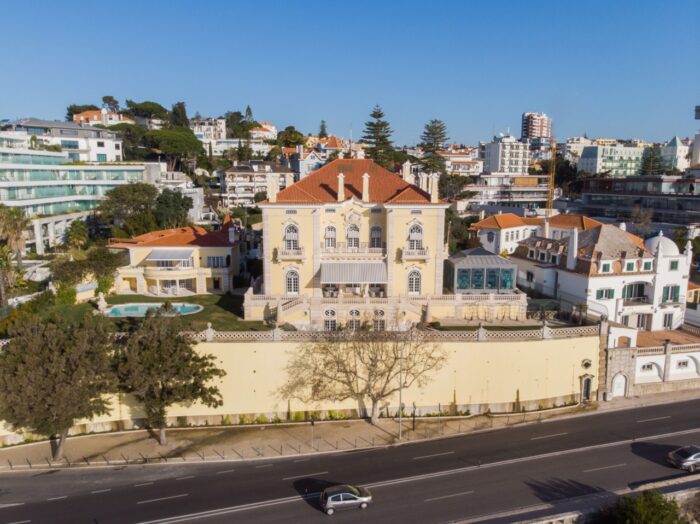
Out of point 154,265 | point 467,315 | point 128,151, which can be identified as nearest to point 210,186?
point 128,151

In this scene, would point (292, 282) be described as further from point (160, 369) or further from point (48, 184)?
point (48, 184)

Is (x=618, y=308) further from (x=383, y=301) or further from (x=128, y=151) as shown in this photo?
(x=128, y=151)

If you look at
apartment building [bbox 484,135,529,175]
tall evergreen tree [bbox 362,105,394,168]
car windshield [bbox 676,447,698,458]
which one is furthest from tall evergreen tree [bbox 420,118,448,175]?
car windshield [bbox 676,447,698,458]

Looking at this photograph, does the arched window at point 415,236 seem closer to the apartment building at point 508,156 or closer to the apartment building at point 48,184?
the apartment building at point 48,184

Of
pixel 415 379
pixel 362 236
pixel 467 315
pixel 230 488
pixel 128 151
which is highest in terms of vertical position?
pixel 128 151

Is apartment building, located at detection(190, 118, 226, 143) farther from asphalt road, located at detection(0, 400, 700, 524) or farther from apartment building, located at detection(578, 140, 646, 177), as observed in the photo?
asphalt road, located at detection(0, 400, 700, 524)

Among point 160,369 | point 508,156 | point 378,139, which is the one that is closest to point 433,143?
point 378,139
